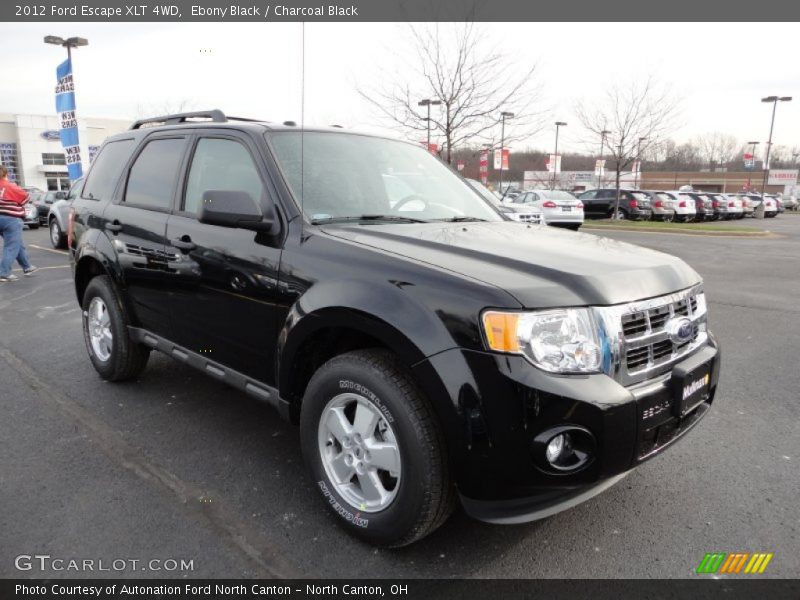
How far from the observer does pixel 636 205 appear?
2780 cm

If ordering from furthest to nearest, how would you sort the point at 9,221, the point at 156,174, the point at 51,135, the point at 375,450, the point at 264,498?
the point at 51,135
the point at 9,221
the point at 156,174
the point at 264,498
the point at 375,450

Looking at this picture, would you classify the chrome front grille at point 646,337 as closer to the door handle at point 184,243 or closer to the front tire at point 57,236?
the door handle at point 184,243

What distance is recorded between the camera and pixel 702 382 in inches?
101

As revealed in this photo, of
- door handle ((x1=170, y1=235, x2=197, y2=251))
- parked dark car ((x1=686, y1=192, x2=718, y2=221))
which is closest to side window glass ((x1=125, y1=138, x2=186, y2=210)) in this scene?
door handle ((x1=170, y1=235, x2=197, y2=251))

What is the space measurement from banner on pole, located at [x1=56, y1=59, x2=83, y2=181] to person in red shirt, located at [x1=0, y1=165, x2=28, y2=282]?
7.05m

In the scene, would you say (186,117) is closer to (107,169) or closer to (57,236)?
(107,169)

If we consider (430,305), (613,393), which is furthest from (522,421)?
(430,305)

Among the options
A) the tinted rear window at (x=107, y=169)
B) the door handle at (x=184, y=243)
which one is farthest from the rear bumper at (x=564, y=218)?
the door handle at (x=184, y=243)

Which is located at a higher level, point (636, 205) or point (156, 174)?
point (156, 174)

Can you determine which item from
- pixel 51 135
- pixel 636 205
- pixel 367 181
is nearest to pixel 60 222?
pixel 367 181

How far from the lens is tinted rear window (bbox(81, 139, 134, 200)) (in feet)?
14.4

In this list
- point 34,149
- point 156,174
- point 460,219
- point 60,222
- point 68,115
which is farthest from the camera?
point 34,149

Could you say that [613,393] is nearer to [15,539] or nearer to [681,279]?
[681,279]

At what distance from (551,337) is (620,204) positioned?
28584 millimetres
